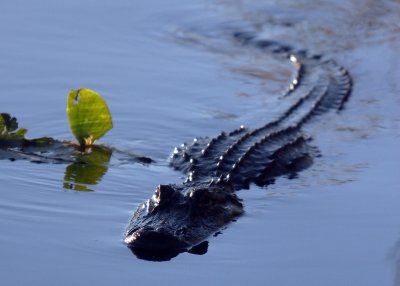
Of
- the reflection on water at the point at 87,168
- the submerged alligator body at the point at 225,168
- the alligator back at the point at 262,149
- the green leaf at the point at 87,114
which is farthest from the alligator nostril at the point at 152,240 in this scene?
the green leaf at the point at 87,114

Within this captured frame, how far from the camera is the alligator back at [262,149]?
24.9 ft

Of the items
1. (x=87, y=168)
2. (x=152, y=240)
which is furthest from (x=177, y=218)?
(x=87, y=168)

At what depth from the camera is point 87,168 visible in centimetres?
777

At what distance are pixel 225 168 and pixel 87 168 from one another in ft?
3.12

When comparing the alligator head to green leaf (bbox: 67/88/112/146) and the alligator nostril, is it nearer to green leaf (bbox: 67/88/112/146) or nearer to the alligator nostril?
the alligator nostril

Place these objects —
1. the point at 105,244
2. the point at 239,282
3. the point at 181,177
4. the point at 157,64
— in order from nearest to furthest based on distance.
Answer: the point at 239,282
the point at 105,244
the point at 181,177
the point at 157,64

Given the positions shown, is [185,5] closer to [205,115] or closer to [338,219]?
[205,115]

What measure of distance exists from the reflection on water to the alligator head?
810 millimetres

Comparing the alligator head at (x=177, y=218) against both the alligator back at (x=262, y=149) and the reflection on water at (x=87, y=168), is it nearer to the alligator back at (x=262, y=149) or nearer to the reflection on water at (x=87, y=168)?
the alligator back at (x=262, y=149)

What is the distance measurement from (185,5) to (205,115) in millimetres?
3686

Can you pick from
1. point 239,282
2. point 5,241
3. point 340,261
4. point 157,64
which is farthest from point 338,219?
point 157,64

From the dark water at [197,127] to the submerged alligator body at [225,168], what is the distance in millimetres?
111

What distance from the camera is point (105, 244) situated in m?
6.31

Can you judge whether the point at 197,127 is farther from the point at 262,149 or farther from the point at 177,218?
the point at 177,218
